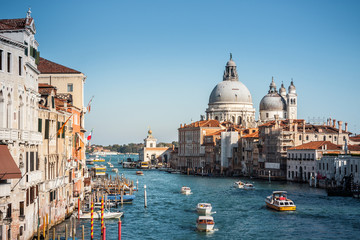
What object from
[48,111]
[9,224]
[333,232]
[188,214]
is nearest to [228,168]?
[188,214]

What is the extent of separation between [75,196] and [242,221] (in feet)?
28.7

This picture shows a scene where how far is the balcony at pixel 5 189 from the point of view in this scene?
1753 centimetres

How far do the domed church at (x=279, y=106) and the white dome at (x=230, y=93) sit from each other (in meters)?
4.37

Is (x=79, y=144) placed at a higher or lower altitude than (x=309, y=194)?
higher

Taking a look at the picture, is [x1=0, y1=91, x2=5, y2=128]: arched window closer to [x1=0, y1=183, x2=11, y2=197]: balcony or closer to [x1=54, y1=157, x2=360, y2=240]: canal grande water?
[x1=0, y1=183, x2=11, y2=197]: balcony

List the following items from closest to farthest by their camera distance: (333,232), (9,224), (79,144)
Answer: (9,224), (333,232), (79,144)

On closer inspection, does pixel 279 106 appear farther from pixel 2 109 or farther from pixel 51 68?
pixel 2 109

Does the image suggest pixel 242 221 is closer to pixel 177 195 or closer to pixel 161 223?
pixel 161 223

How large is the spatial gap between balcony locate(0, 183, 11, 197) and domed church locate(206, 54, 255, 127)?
9937 centimetres

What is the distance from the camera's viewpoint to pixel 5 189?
17.8 metres

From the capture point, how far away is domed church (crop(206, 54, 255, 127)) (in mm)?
117188

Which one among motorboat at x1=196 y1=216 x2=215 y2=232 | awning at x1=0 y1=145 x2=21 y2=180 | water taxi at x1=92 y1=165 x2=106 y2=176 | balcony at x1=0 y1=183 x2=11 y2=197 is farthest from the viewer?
A: water taxi at x1=92 y1=165 x2=106 y2=176

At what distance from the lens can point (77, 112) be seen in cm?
3381

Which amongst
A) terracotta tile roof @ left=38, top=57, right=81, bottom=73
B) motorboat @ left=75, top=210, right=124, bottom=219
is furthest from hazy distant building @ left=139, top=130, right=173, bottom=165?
motorboat @ left=75, top=210, right=124, bottom=219
